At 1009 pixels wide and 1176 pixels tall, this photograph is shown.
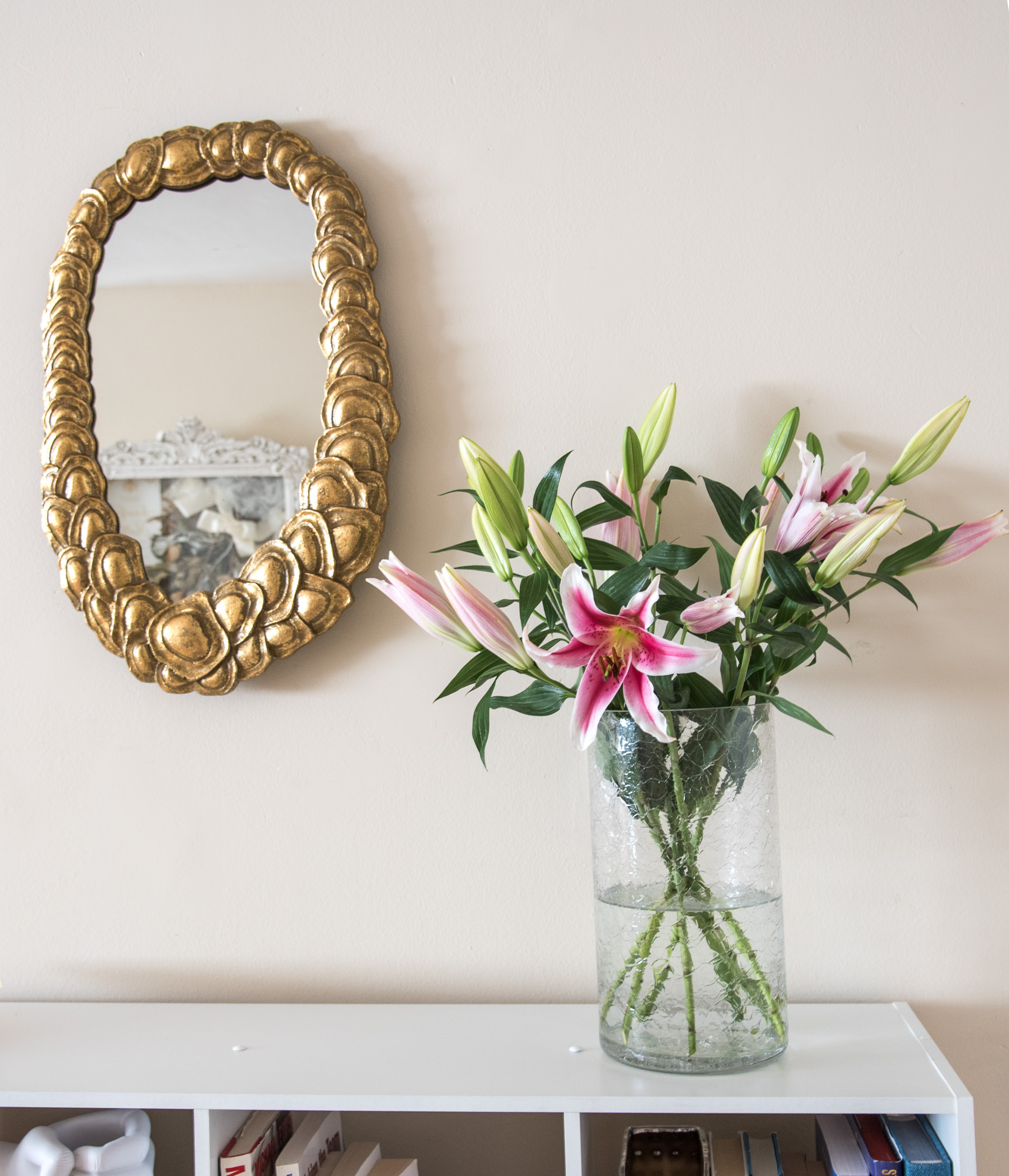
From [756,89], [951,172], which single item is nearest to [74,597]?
[756,89]

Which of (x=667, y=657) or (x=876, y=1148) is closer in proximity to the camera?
(x=667, y=657)

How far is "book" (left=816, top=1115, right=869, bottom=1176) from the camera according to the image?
0.91 meters

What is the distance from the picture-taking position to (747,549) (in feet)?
2.72

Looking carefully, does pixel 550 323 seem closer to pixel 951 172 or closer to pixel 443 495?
pixel 443 495

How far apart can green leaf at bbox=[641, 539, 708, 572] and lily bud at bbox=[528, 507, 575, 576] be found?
8cm

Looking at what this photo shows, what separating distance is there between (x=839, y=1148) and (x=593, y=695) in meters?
0.53

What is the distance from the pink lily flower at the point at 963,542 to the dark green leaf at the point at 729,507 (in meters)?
0.17

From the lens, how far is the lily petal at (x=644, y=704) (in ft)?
2.56

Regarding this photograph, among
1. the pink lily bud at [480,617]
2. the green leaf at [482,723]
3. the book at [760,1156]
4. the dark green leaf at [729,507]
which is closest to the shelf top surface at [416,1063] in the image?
the book at [760,1156]

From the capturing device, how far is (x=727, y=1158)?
995mm

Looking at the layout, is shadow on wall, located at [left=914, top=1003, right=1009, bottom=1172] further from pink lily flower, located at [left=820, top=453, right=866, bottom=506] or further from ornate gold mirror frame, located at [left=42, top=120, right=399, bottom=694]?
ornate gold mirror frame, located at [left=42, top=120, right=399, bottom=694]

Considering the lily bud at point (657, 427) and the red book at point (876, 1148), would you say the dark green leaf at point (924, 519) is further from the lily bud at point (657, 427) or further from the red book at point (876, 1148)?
A: the red book at point (876, 1148)

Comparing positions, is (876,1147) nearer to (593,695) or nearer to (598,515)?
(593,695)

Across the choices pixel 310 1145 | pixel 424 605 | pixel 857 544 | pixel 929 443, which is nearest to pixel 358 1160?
pixel 310 1145
